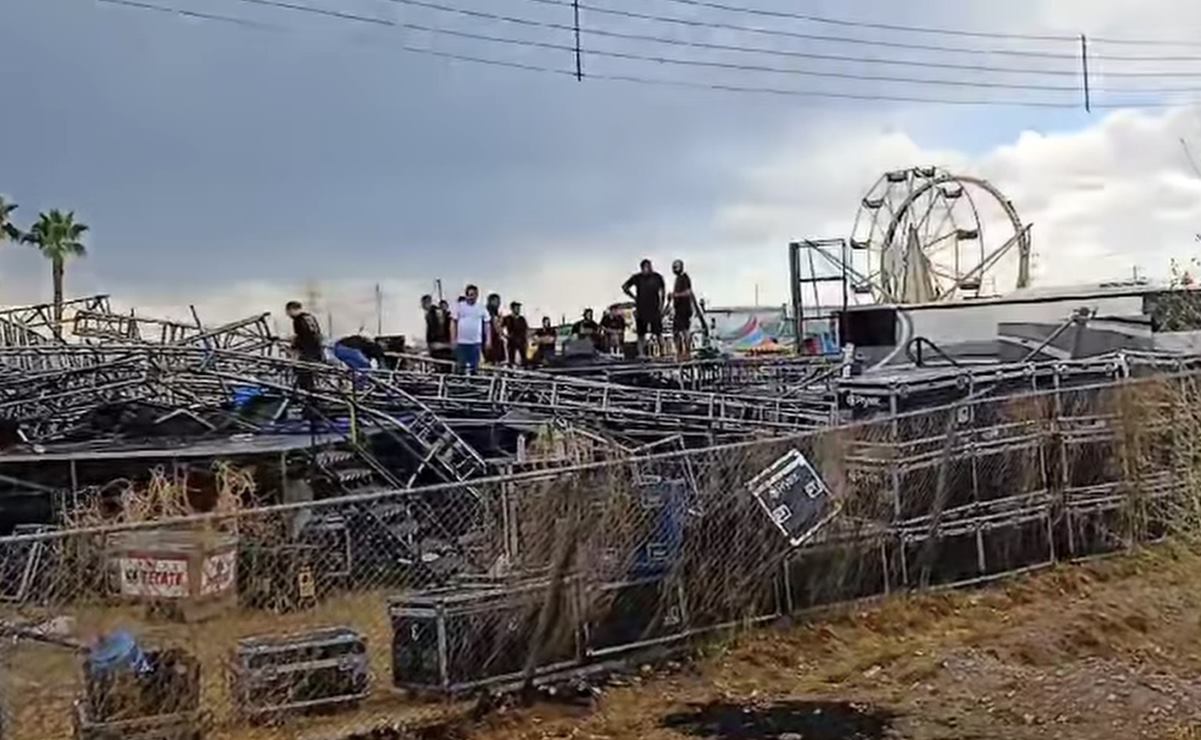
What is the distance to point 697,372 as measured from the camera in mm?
20000

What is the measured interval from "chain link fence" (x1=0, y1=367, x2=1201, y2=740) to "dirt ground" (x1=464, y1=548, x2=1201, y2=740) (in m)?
0.27

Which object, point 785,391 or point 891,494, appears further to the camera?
point 785,391

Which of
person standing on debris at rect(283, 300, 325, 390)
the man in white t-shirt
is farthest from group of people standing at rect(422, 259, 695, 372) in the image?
person standing on debris at rect(283, 300, 325, 390)

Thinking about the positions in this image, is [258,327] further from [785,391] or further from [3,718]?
[3,718]

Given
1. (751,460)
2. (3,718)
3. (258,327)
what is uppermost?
(258,327)

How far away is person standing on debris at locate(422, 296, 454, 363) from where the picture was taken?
21.0 metres

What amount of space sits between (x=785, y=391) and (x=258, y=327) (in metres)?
6.40

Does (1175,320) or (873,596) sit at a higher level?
(1175,320)

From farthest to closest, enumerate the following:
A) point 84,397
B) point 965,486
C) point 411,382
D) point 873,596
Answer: point 411,382 < point 84,397 < point 965,486 < point 873,596

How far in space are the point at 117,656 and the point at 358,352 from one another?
42.9 feet

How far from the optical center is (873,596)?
10.3 m

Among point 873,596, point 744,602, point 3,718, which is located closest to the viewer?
point 3,718

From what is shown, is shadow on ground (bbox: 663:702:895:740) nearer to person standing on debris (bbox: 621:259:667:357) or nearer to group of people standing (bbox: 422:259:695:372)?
group of people standing (bbox: 422:259:695:372)

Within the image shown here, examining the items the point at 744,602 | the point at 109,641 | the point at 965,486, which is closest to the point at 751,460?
the point at 744,602
